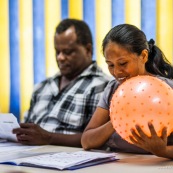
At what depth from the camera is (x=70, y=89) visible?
252 cm

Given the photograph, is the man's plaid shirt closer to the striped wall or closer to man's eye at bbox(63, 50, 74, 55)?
man's eye at bbox(63, 50, 74, 55)

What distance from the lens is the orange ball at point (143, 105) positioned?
1310 mm

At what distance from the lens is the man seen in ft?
7.87

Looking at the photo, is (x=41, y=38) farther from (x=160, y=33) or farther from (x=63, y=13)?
(x=160, y=33)

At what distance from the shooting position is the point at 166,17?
2549mm

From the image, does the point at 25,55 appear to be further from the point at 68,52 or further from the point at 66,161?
the point at 66,161

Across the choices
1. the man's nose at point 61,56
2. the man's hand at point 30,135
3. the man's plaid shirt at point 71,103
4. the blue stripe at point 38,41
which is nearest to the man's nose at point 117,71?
the man's hand at point 30,135

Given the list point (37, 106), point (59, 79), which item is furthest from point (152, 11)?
point (37, 106)

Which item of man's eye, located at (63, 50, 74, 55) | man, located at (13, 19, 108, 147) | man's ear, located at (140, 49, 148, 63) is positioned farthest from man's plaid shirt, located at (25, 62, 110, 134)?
man's ear, located at (140, 49, 148, 63)

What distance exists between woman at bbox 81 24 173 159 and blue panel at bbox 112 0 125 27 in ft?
3.01

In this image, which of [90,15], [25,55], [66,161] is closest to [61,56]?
[90,15]

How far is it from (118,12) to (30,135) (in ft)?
3.53

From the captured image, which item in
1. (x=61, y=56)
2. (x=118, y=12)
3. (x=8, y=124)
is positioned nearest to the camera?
(x=8, y=124)

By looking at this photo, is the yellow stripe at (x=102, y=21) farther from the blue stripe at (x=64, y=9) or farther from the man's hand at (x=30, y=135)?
the man's hand at (x=30, y=135)
